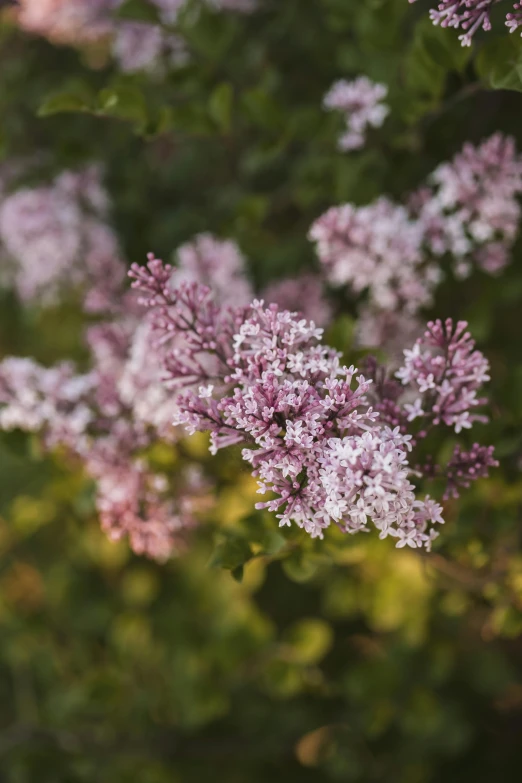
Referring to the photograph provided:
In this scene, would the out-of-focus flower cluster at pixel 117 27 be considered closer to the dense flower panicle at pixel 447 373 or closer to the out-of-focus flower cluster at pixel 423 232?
the out-of-focus flower cluster at pixel 423 232

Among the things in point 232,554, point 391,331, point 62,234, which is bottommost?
point 232,554

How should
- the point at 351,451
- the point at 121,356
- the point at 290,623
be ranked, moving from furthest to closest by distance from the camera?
the point at 290,623 → the point at 121,356 → the point at 351,451

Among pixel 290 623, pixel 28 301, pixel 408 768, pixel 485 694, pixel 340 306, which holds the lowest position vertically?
pixel 408 768

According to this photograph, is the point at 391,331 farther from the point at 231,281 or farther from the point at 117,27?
the point at 117,27

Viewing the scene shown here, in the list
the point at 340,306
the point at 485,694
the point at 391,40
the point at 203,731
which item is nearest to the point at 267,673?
the point at 203,731

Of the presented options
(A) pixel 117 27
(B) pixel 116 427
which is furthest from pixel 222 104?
(A) pixel 117 27

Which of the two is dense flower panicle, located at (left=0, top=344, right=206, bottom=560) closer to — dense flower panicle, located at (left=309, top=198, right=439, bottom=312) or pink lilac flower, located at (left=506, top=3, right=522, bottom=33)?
dense flower panicle, located at (left=309, top=198, right=439, bottom=312)

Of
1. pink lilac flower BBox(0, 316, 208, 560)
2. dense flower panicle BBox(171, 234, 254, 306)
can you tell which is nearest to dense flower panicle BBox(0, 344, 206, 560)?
pink lilac flower BBox(0, 316, 208, 560)

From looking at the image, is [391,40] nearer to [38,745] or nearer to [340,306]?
[340,306]
